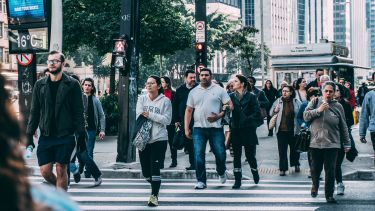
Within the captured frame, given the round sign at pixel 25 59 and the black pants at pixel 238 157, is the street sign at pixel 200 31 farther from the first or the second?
the black pants at pixel 238 157

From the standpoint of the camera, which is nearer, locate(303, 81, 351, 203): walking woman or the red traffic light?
locate(303, 81, 351, 203): walking woman

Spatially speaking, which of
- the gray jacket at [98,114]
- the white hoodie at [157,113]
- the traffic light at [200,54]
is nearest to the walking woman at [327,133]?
the white hoodie at [157,113]

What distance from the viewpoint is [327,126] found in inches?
370

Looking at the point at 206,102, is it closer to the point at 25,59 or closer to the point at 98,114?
the point at 98,114

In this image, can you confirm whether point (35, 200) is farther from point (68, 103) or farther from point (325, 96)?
point (325, 96)

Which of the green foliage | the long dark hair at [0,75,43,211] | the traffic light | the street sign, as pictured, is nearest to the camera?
the long dark hair at [0,75,43,211]

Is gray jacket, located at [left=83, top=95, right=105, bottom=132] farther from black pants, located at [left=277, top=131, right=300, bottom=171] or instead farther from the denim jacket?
the denim jacket

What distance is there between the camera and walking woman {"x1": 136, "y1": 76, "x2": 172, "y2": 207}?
9.07 meters

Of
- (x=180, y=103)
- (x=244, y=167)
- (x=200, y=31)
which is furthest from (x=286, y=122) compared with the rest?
(x=200, y=31)

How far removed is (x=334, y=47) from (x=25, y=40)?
2063cm

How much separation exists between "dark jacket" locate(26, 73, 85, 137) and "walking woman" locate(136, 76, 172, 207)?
154 centimetres

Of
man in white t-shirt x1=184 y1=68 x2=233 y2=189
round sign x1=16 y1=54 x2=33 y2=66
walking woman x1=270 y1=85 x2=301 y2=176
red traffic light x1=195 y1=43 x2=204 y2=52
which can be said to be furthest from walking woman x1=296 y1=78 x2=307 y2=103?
red traffic light x1=195 y1=43 x2=204 y2=52

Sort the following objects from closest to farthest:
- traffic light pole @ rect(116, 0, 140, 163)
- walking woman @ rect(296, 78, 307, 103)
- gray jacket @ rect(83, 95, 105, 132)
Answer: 1. gray jacket @ rect(83, 95, 105, 132)
2. traffic light pole @ rect(116, 0, 140, 163)
3. walking woman @ rect(296, 78, 307, 103)

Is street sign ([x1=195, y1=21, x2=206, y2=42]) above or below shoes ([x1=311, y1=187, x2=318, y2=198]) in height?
above
